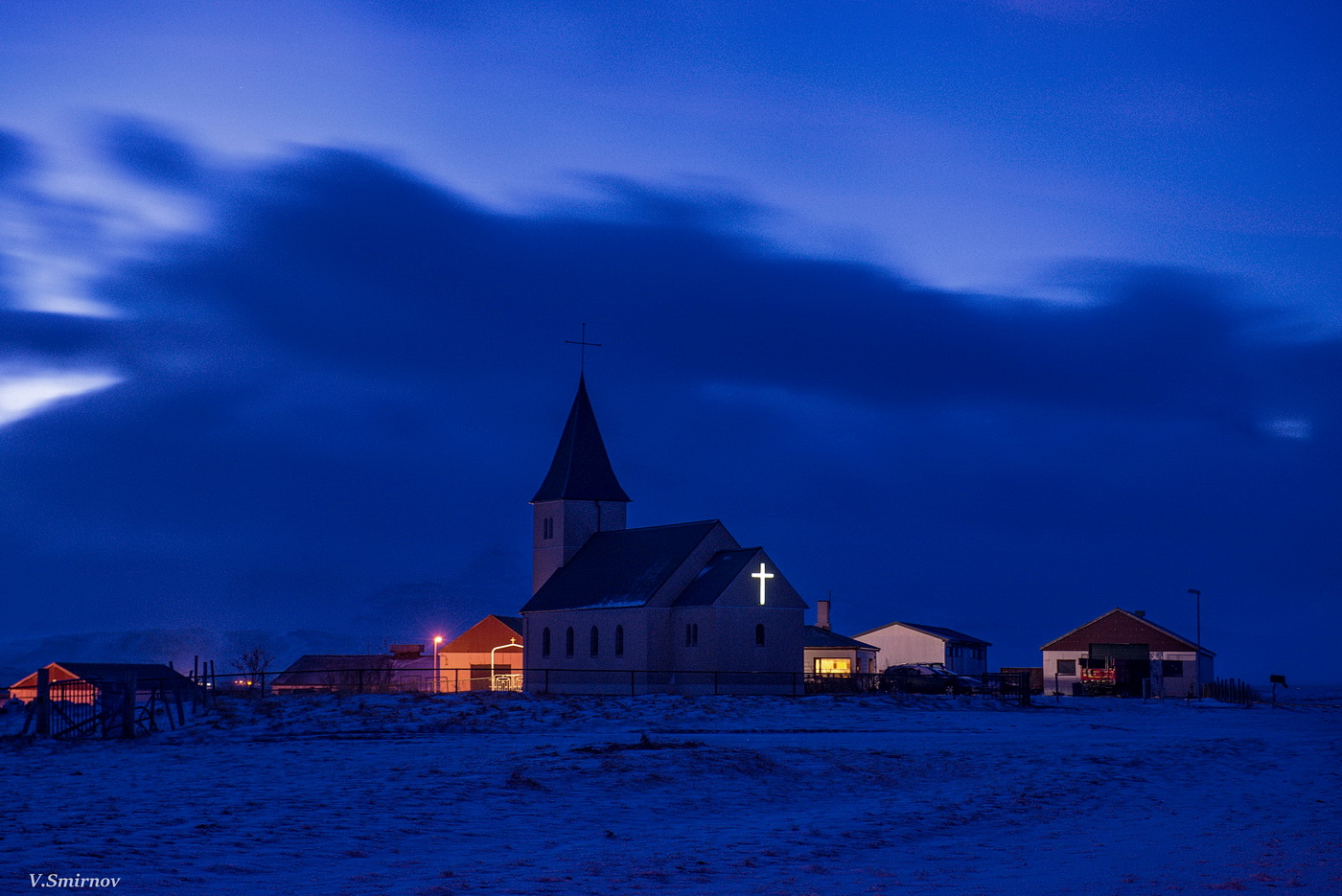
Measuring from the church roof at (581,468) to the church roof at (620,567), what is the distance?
112 inches

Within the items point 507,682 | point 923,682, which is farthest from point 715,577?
point 507,682

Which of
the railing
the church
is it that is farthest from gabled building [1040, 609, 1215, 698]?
the railing

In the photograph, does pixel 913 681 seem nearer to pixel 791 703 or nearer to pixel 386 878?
pixel 791 703

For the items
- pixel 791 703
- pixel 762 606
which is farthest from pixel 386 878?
pixel 762 606

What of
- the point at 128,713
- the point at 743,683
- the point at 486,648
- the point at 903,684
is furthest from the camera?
the point at 486,648

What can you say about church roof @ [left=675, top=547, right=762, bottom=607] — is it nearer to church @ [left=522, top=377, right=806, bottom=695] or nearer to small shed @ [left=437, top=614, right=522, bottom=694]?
church @ [left=522, top=377, right=806, bottom=695]

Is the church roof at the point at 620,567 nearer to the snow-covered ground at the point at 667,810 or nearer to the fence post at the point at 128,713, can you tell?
the snow-covered ground at the point at 667,810

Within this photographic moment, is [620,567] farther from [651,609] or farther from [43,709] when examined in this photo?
[43,709]

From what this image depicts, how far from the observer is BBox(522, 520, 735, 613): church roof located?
68125 millimetres

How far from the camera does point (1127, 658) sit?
8588 centimetres

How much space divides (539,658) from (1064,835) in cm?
5777

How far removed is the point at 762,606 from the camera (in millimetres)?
64875

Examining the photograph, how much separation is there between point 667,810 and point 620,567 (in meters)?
49.9

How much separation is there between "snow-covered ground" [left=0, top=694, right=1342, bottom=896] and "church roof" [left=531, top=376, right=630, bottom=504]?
40783 mm
